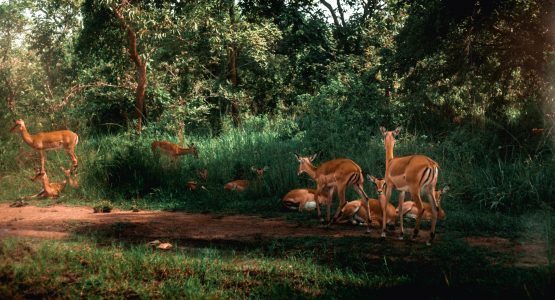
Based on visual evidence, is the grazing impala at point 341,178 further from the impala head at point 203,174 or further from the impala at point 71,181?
the impala at point 71,181

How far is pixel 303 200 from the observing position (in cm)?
1043

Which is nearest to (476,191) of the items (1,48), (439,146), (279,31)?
(439,146)

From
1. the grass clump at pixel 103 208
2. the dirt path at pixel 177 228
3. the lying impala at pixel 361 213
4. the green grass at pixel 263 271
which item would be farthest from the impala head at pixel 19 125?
the lying impala at pixel 361 213

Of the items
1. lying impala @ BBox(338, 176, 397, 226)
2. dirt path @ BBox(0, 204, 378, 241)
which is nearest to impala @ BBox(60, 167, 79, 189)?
dirt path @ BBox(0, 204, 378, 241)

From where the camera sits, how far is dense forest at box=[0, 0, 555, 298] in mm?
11984

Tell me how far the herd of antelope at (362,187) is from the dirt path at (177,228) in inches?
12.8

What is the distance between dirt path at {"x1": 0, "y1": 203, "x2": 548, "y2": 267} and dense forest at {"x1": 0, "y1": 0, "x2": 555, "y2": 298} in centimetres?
79

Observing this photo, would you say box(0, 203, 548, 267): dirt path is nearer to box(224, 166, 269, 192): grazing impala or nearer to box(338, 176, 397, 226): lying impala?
box(338, 176, 397, 226): lying impala

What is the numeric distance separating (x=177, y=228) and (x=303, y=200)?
238cm

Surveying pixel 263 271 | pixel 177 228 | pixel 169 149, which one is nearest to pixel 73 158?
pixel 169 149

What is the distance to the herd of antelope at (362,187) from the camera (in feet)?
24.9

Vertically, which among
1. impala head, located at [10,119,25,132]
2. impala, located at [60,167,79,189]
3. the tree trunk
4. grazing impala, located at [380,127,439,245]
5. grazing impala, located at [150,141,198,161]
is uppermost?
the tree trunk

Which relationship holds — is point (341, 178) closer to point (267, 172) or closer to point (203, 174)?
point (267, 172)

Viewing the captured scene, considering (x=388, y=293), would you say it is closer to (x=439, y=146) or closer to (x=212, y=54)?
(x=439, y=146)
